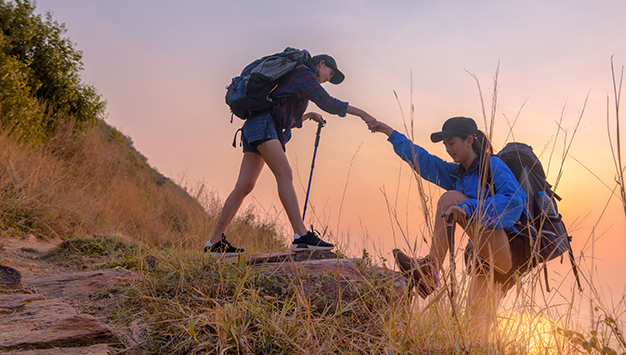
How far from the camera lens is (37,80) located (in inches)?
368

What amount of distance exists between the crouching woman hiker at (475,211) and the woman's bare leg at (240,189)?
1.14 meters

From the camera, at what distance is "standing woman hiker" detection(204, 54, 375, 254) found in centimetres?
377

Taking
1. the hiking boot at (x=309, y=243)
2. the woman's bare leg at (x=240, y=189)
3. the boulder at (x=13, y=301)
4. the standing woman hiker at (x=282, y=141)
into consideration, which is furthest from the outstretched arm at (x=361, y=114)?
the boulder at (x=13, y=301)

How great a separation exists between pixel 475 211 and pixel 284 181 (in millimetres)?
1852

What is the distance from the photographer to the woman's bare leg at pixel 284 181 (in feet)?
12.4

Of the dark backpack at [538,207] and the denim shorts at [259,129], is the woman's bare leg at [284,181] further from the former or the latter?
the dark backpack at [538,207]

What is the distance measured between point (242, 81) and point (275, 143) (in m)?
0.66

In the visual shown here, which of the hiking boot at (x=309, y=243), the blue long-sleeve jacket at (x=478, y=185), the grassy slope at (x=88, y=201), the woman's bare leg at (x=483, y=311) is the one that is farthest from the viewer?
the grassy slope at (x=88, y=201)

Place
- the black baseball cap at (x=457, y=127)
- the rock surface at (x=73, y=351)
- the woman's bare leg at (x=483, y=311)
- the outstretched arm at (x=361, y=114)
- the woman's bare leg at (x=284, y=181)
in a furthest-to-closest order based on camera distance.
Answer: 1. the outstretched arm at (x=361, y=114)
2. the woman's bare leg at (x=284, y=181)
3. the black baseball cap at (x=457, y=127)
4. the woman's bare leg at (x=483, y=311)
5. the rock surface at (x=73, y=351)

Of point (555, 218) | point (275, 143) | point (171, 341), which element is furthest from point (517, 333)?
point (275, 143)

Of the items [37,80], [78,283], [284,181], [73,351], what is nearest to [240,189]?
[284,181]

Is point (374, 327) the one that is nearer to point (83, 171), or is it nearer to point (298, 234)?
point (298, 234)

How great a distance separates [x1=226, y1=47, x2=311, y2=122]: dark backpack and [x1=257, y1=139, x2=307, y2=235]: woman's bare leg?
347mm

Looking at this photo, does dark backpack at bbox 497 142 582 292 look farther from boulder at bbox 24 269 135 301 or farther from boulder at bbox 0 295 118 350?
boulder at bbox 24 269 135 301
